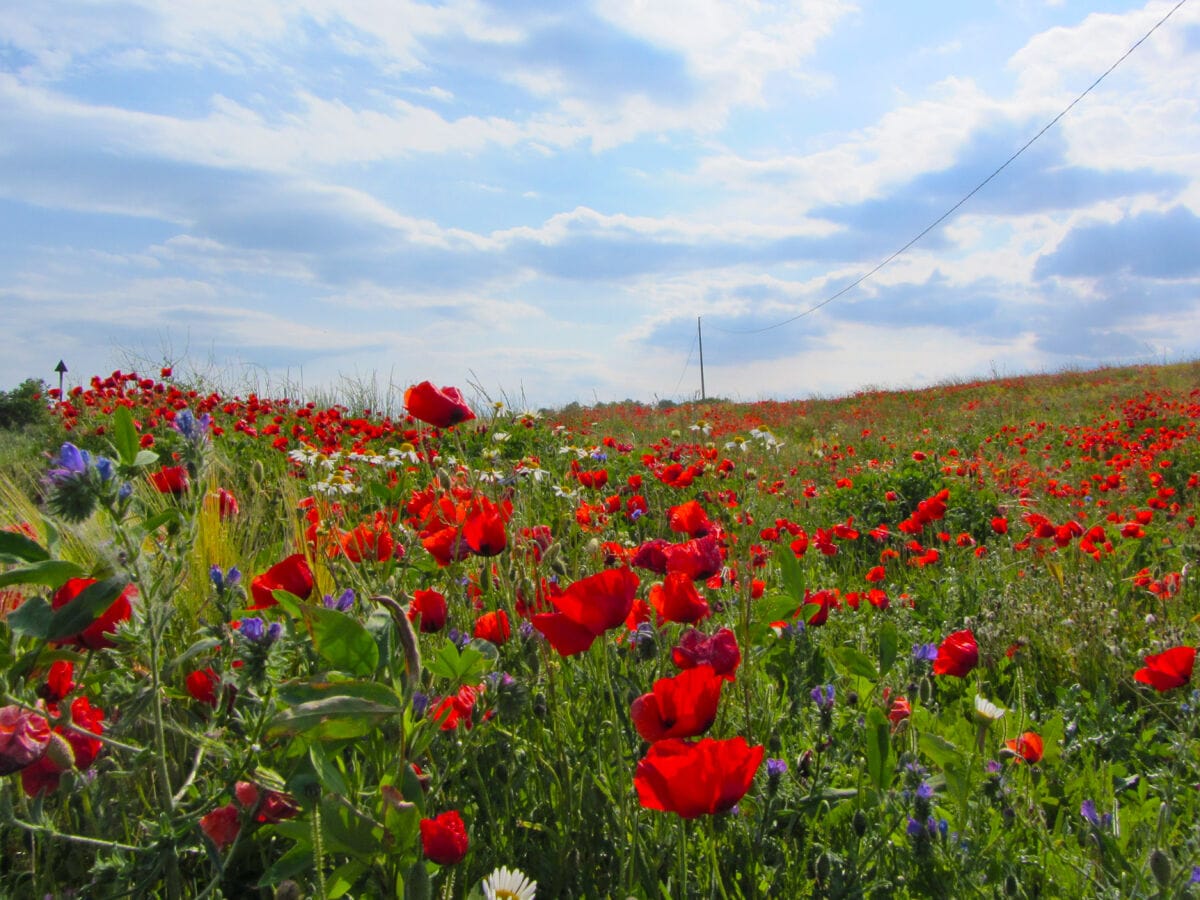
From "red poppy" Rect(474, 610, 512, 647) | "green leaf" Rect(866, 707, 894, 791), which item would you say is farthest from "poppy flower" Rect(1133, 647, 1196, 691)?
"red poppy" Rect(474, 610, 512, 647)

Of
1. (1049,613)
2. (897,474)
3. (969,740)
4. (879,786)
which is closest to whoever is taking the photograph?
(879,786)

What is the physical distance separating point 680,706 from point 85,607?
2.43ft

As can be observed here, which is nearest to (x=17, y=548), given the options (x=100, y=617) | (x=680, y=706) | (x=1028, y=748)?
(x=100, y=617)

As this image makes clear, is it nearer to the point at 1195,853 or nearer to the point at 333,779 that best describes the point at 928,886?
the point at 1195,853

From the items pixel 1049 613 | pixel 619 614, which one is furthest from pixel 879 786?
pixel 1049 613

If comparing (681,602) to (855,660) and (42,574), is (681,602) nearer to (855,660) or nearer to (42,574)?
(855,660)

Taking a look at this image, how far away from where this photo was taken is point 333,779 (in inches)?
37.2

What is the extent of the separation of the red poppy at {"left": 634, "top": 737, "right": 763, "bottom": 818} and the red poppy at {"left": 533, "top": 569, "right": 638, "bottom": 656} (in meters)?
0.24

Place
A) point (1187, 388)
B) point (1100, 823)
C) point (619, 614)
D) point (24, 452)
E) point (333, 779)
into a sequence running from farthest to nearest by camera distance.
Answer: point (1187, 388)
point (24, 452)
point (1100, 823)
point (619, 614)
point (333, 779)

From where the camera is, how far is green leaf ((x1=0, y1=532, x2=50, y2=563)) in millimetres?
995

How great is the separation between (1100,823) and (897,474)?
461cm

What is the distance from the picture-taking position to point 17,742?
91 cm

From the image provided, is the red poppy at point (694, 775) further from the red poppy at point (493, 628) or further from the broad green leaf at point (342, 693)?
the red poppy at point (493, 628)

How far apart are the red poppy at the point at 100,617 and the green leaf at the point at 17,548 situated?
101 millimetres
